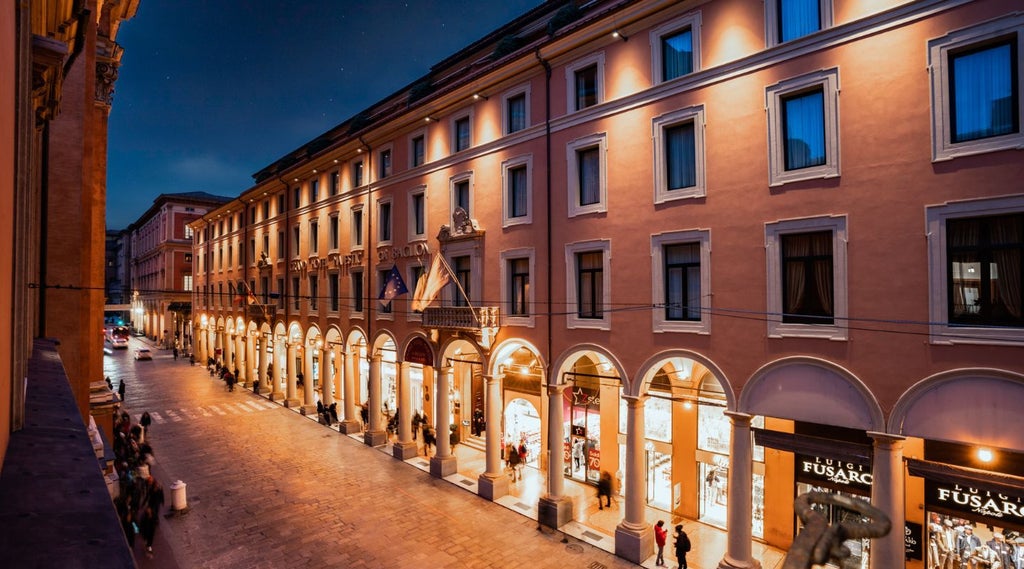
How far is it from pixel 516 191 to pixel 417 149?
7.56 metres

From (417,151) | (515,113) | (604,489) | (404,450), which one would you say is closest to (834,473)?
(604,489)

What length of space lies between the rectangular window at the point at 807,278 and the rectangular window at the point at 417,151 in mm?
17038

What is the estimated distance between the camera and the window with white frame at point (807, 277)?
12.5 m

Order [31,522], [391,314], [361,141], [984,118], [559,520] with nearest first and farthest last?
[31,522]
[984,118]
[559,520]
[391,314]
[361,141]

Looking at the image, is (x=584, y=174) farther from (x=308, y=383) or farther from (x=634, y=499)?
(x=308, y=383)

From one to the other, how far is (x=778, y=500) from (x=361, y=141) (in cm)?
2470

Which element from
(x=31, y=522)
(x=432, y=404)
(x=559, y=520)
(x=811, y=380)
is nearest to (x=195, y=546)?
(x=559, y=520)

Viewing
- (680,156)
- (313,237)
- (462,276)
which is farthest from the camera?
(313,237)

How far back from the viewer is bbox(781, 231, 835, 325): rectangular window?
12.9m

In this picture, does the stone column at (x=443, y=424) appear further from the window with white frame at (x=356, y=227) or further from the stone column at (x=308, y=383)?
the stone column at (x=308, y=383)

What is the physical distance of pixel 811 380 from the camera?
12.8 m

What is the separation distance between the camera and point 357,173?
2959 centimetres

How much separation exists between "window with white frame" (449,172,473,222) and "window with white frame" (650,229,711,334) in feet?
29.5

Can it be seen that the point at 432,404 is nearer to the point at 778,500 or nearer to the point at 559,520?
the point at 559,520
